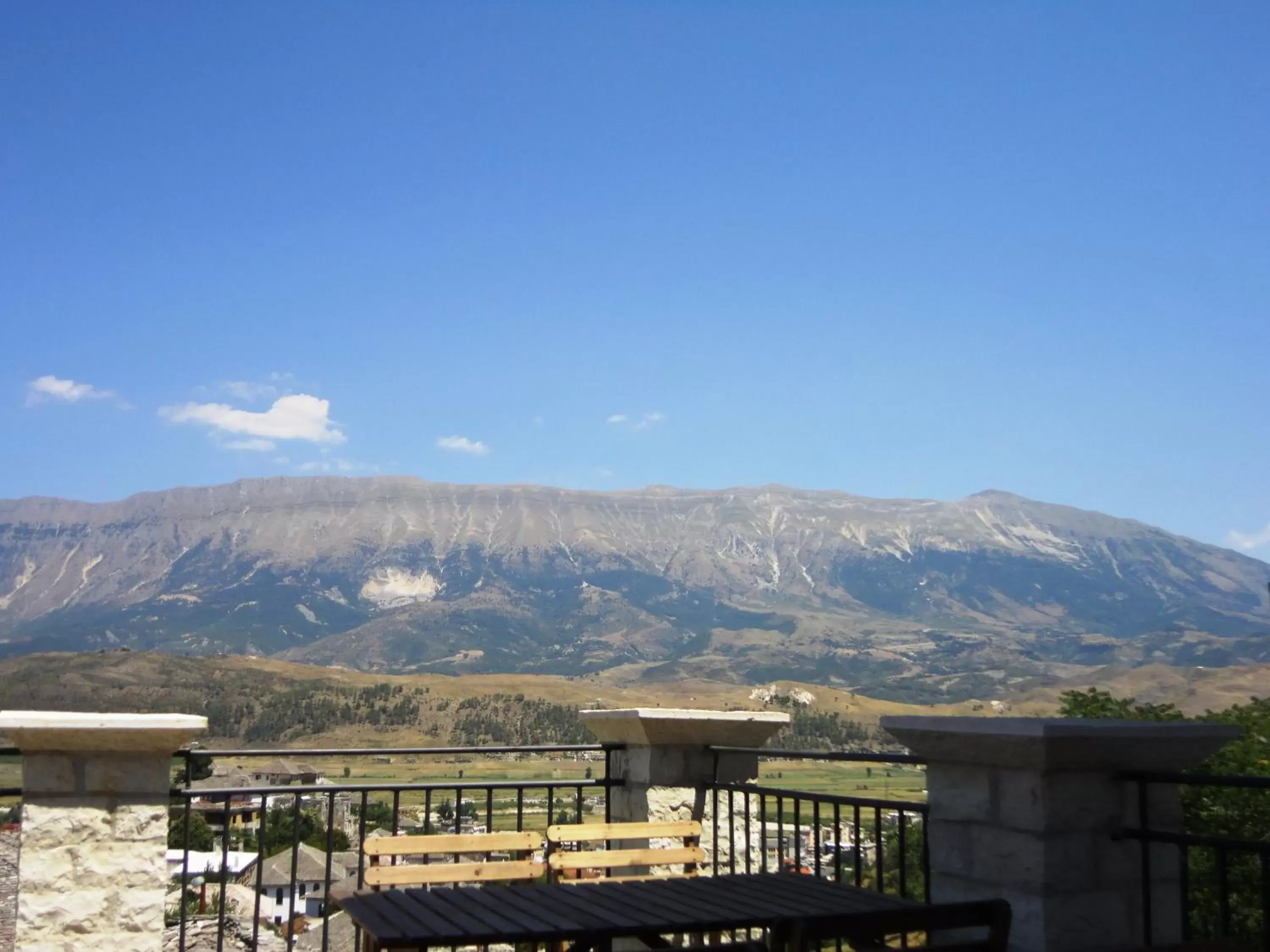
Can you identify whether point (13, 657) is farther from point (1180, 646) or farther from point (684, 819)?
point (1180, 646)

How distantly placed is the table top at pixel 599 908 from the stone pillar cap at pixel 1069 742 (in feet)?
1.71

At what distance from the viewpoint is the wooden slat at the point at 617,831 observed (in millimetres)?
4773

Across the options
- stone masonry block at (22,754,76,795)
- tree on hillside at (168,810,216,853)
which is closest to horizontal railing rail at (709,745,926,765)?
tree on hillside at (168,810,216,853)

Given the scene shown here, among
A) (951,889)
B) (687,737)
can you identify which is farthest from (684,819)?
(951,889)

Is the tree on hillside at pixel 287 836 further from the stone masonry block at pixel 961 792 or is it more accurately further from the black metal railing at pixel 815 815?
the stone masonry block at pixel 961 792

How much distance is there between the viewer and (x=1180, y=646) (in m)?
200

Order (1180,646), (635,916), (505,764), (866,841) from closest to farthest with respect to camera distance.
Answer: (635,916) → (866,841) → (505,764) → (1180,646)

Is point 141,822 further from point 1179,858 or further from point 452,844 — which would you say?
point 1179,858

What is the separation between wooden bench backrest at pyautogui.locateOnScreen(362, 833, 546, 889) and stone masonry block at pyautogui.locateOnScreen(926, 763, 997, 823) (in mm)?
1633

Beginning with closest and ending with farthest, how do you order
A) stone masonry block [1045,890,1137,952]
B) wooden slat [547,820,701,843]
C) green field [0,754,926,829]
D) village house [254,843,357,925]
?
1. stone masonry block [1045,890,1137,952]
2. wooden slat [547,820,701,843]
3. green field [0,754,926,829]
4. village house [254,843,357,925]

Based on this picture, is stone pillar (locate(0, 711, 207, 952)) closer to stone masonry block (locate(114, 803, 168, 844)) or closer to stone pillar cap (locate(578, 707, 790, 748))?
stone masonry block (locate(114, 803, 168, 844))

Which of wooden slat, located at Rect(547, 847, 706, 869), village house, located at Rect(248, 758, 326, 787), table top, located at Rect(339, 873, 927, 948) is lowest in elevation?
village house, located at Rect(248, 758, 326, 787)

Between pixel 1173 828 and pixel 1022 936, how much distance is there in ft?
2.17

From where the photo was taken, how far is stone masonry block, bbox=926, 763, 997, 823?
3572 mm
